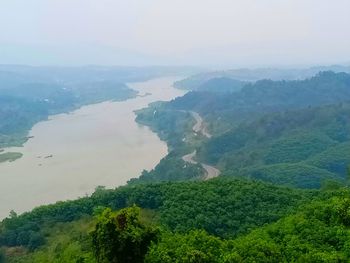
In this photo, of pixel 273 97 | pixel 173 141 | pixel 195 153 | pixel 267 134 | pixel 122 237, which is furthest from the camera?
pixel 273 97

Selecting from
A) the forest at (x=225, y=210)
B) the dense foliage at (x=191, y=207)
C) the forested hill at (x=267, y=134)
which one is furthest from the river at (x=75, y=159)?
the dense foliage at (x=191, y=207)

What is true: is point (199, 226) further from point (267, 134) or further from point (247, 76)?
point (247, 76)

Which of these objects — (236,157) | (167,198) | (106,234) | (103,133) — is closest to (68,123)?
(103,133)

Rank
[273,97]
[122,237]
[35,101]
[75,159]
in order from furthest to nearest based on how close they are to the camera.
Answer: [35,101] → [273,97] → [75,159] → [122,237]

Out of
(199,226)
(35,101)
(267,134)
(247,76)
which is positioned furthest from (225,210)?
(247,76)

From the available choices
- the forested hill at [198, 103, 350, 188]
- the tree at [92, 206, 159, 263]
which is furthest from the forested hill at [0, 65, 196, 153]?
the tree at [92, 206, 159, 263]

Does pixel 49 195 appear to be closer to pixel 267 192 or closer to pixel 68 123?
pixel 267 192
